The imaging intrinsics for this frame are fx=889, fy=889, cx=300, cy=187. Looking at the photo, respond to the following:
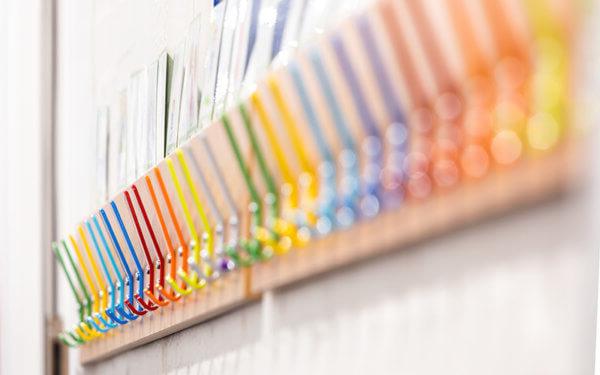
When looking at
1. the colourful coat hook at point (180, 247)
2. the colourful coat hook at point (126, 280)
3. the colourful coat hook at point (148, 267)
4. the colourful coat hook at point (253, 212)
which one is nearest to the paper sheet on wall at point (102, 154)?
the colourful coat hook at point (126, 280)

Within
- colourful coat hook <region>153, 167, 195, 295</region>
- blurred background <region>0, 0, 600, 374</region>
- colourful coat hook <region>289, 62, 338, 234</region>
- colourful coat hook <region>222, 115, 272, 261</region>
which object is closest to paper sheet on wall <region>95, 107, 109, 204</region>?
blurred background <region>0, 0, 600, 374</region>

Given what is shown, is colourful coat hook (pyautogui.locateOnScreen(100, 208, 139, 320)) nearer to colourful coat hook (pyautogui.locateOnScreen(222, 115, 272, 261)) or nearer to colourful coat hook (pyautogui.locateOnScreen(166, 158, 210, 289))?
colourful coat hook (pyautogui.locateOnScreen(166, 158, 210, 289))

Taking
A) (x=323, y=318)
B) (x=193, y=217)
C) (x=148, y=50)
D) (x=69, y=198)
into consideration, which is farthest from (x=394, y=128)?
(x=69, y=198)

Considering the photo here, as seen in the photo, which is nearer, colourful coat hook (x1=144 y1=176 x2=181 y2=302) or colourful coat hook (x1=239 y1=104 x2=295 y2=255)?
colourful coat hook (x1=239 y1=104 x2=295 y2=255)

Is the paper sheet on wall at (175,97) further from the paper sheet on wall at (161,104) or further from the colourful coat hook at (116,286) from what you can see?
the colourful coat hook at (116,286)

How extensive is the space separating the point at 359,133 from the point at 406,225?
2.8 inches

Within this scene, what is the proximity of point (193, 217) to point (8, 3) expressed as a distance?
1172 mm

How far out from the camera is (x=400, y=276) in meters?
0.54

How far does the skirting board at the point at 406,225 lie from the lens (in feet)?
1.37

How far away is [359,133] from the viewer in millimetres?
542

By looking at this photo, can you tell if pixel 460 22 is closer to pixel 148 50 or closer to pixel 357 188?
pixel 357 188

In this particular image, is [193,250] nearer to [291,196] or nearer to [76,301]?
[291,196]

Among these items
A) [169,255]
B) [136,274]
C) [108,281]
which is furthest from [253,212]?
[108,281]

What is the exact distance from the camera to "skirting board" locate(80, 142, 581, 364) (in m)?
0.42
